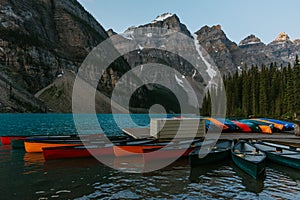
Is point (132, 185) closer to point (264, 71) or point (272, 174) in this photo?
point (272, 174)

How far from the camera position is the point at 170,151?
25.6 metres

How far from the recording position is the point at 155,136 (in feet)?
106

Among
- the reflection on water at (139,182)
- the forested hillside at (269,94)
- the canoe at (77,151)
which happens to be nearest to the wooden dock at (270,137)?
the canoe at (77,151)

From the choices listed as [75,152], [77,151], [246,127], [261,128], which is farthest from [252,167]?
[261,128]

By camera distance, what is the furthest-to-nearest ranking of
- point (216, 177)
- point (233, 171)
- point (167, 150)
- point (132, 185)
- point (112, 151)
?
point (112, 151), point (167, 150), point (233, 171), point (216, 177), point (132, 185)

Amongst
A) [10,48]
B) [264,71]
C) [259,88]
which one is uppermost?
[10,48]

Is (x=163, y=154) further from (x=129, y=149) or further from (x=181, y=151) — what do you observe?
(x=129, y=149)

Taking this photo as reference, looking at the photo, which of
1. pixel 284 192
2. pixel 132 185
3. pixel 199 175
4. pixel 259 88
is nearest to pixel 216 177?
pixel 199 175

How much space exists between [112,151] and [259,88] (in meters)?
77.6

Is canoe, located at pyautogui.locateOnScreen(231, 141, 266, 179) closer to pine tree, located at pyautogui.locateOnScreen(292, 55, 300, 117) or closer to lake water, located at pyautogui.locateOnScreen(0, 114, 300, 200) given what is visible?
lake water, located at pyautogui.locateOnScreen(0, 114, 300, 200)

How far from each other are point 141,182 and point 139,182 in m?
0.15

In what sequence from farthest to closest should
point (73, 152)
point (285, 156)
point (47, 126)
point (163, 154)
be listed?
1. point (47, 126)
2. point (73, 152)
3. point (163, 154)
4. point (285, 156)

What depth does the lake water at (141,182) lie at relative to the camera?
15.2 meters

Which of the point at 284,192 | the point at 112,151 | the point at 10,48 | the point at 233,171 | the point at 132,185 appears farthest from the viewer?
the point at 10,48
